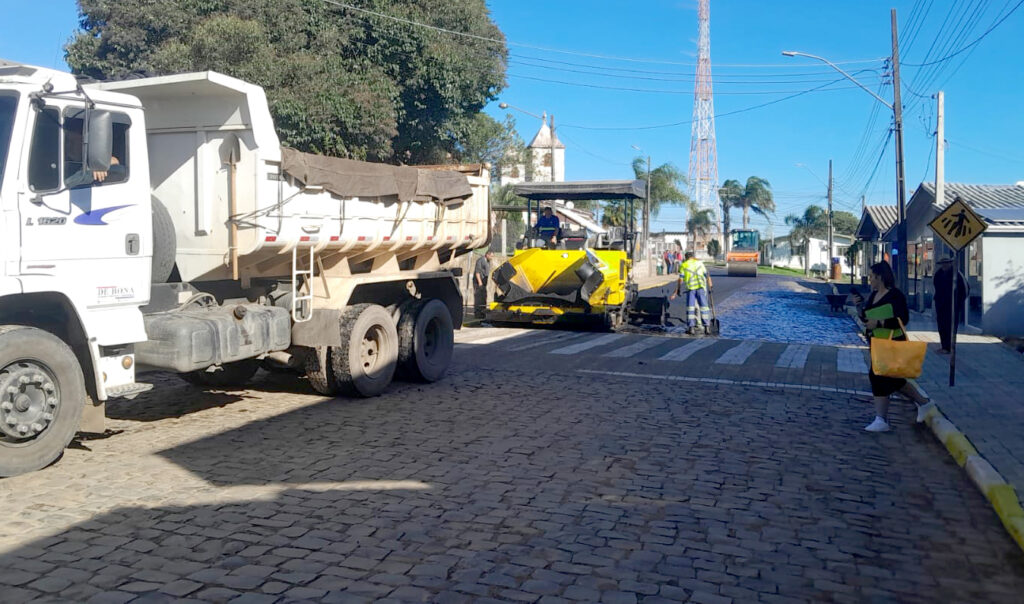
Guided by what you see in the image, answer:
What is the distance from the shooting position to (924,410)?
30.1ft

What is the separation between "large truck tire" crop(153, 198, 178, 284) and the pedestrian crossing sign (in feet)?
30.8

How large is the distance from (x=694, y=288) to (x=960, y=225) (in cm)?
699

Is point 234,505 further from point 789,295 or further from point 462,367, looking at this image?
point 789,295

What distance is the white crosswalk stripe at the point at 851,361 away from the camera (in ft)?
42.1

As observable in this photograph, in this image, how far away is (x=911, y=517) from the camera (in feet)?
19.0

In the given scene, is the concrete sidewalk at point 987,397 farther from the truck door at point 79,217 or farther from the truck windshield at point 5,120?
the truck windshield at point 5,120

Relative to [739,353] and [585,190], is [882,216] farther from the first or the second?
[739,353]

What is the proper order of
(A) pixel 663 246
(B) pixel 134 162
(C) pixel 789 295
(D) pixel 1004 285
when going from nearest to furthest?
(B) pixel 134 162, (D) pixel 1004 285, (C) pixel 789 295, (A) pixel 663 246

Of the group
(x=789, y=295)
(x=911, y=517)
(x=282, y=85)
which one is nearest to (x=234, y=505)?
(x=911, y=517)

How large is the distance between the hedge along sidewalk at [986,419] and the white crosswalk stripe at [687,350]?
11.7 ft

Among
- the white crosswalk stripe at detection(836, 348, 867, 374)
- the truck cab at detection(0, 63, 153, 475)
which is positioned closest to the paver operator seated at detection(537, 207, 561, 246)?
the white crosswalk stripe at detection(836, 348, 867, 374)

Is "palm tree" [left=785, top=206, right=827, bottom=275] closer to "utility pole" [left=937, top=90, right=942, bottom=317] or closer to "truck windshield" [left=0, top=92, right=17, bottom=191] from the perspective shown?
"utility pole" [left=937, top=90, right=942, bottom=317]

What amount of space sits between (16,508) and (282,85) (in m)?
16.9

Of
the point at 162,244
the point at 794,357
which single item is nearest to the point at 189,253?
the point at 162,244
